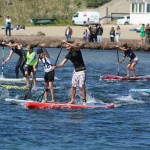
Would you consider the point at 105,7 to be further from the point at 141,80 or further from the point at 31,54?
the point at 31,54

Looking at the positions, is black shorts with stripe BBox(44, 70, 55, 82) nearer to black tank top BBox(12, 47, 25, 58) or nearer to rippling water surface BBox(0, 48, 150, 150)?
rippling water surface BBox(0, 48, 150, 150)

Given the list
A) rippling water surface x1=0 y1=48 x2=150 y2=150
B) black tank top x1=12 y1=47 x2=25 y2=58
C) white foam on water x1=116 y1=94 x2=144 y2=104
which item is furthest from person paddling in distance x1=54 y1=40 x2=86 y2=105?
black tank top x1=12 y1=47 x2=25 y2=58

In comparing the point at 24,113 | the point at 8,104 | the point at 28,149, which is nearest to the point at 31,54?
the point at 8,104

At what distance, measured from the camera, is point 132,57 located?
38.1 metres

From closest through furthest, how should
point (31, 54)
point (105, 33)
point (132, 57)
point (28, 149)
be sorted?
point (28, 149) < point (31, 54) < point (132, 57) < point (105, 33)

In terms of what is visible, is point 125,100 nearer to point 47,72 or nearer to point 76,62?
point 47,72

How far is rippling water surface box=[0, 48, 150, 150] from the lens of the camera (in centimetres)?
2106

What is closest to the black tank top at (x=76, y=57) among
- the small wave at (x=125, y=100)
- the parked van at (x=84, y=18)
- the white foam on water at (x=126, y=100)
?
the small wave at (x=125, y=100)

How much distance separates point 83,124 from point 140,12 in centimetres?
7401

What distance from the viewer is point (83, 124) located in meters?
24.3

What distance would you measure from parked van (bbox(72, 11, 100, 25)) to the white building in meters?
5.35

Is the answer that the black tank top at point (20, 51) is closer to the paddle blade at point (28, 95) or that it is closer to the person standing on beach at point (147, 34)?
the paddle blade at point (28, 95)

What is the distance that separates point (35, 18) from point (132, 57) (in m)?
57.4

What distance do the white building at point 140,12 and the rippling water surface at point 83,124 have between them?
200 ft
